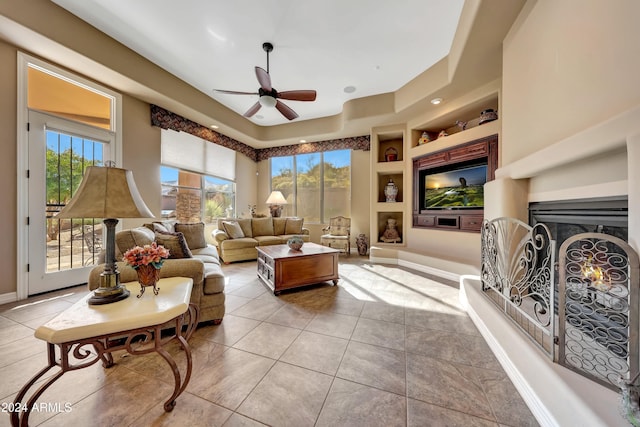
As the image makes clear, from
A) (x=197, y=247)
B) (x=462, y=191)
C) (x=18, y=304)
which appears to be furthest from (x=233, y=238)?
(x=462, y=191)

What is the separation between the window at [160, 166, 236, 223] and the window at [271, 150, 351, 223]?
4.56ft

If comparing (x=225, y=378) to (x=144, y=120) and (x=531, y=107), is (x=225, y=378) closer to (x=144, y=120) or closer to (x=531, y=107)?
(x=531, y=107)

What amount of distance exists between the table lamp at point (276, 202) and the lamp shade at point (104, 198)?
422 centimetres

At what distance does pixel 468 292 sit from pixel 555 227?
36.4 inches

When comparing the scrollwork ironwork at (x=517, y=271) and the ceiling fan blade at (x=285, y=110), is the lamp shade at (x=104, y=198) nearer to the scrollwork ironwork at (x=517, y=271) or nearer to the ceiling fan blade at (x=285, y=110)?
the scrollwork ironwork at (x=517, y=271)

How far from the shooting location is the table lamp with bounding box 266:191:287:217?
5598mm

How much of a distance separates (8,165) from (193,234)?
6.63 ft

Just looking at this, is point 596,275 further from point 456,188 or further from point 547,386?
point 456,188

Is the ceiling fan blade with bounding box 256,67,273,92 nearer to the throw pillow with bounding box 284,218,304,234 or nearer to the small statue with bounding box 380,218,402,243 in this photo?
the throw pillow with bounding box 284,218,304,234

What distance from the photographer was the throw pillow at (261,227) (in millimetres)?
5402

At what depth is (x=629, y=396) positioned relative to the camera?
781mm

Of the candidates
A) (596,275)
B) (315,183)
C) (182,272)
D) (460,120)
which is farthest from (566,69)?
(315,183)

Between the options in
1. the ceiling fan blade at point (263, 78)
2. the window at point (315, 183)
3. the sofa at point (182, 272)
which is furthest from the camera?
the window at point (315, 183)

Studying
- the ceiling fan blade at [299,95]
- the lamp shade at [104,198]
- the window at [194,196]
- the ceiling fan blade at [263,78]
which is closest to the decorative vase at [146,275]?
the lamp shade at [104,198]
